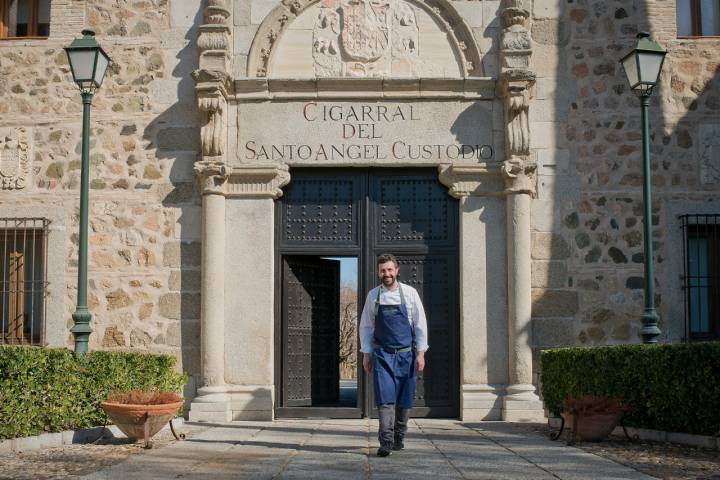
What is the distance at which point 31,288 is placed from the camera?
37.9 feet

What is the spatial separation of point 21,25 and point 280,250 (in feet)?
14.5

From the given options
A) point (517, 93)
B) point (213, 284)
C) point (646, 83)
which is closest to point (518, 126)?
point (517, 93)

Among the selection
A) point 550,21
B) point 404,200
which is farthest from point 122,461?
point 550,21

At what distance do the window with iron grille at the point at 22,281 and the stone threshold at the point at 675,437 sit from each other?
270 inches

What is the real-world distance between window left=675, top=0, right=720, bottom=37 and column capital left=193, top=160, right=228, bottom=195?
589cm

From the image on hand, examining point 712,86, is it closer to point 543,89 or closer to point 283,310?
point 543,89

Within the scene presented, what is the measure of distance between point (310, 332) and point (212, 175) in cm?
228

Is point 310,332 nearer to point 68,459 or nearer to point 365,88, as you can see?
point 365,88

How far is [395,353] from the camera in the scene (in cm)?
785

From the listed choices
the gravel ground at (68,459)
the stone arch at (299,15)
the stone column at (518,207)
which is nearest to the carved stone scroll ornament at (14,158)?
the stone arch at (299,15)

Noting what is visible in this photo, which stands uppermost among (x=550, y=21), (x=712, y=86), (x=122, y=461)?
(x=550, y=21)

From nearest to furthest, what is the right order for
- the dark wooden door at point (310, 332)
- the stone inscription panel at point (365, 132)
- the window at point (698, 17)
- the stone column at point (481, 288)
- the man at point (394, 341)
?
the man at point (394, 341)
the stone column at point (481, 288)
the stone inscription panel at point (365, 132)
the dark wooden door at point (310, 332)
the window at point (698, 17)

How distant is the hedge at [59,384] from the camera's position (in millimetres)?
7777

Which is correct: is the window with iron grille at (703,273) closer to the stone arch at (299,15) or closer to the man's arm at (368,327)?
the stone arch at (299,15)
